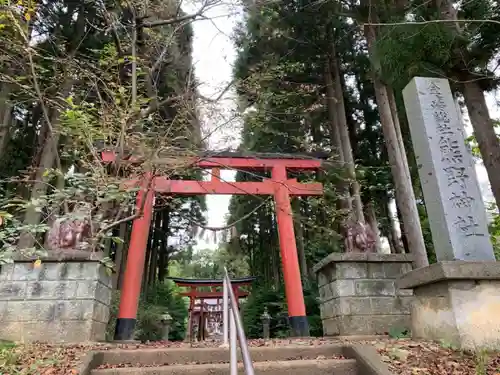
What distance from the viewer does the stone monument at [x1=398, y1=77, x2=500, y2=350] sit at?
2.98 meters

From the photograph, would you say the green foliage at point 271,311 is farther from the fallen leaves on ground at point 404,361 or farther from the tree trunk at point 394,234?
the fallen leaves on ground at point 404,361

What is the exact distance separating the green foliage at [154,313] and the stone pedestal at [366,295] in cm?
501

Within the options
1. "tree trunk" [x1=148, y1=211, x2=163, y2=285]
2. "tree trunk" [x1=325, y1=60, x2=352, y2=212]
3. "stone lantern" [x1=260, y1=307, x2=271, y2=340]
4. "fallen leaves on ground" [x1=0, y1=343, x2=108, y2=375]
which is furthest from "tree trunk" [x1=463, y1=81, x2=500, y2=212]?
"tree trunk" [x1=148, y1=211, x2=163, y2=285]

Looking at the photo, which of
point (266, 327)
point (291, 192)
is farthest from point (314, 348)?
point (266, 327)

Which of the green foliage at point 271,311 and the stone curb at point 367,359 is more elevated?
the green foliage at point 271,311

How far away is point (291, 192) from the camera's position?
7.90m

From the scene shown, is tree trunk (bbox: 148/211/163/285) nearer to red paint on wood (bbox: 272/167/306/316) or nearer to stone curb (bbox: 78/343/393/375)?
red paint on wood (bbox: 272/167/306/316)

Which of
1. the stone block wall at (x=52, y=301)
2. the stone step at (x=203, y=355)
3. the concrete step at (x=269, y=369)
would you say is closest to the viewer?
the concrete step at (x=269, y=369)

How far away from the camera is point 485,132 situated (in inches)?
203

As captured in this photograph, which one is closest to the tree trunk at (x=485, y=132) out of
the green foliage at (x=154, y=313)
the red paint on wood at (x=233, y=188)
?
the red paint on wood at (x=233, y=188)

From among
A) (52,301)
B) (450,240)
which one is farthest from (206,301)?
(450,240)

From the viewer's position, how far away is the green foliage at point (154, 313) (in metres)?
8.88

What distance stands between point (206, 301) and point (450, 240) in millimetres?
15079

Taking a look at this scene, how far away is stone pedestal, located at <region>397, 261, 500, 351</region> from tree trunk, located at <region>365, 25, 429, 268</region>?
238cm
